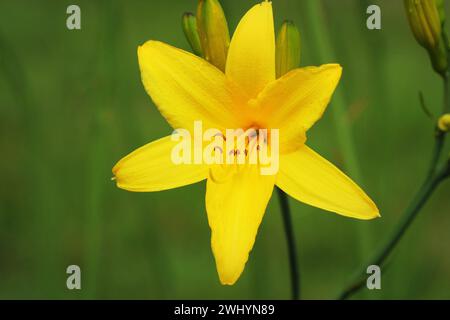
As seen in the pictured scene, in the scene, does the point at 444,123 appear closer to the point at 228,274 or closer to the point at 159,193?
the point at 228,274

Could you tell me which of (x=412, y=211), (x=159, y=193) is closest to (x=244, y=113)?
(x=412, y=211)

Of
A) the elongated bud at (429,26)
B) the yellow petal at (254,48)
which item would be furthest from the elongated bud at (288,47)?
the elongated bud at (429,26)

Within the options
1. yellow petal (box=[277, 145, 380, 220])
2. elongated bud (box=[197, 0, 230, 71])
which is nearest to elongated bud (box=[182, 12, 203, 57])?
elongated bud (box=[197, 0, 230, 71])

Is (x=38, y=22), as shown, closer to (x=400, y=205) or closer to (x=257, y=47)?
(x=400, y=205)

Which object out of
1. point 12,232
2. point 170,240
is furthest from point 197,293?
point 12,232

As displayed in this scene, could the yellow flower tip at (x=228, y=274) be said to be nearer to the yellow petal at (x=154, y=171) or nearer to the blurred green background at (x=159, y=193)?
the yellow petal at (x=154, y=171)

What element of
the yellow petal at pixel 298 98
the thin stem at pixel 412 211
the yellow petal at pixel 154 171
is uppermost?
the yellow petal at pixel 298 98
